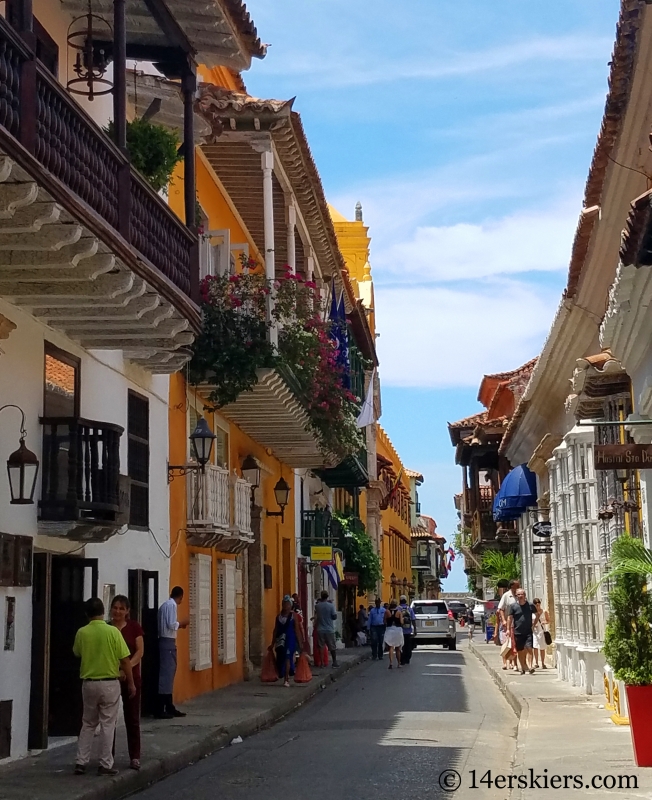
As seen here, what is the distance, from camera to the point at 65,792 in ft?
31.7

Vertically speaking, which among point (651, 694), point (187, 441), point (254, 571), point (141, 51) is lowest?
point (651, 694)

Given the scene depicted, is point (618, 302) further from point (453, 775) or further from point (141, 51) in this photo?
point (141, 51)

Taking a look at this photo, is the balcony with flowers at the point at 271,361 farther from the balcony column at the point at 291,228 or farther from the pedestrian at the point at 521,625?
the pedestrian at the point at 521,625

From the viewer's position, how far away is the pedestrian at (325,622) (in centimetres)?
2690

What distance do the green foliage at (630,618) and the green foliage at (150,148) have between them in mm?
6830

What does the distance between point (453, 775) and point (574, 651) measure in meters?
9.42

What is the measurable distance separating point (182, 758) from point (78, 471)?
297 cm

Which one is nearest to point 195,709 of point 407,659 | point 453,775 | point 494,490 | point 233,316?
point 233,316

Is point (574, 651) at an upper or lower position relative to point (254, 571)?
lower

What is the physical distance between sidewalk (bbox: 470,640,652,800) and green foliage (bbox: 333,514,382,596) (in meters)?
18.1

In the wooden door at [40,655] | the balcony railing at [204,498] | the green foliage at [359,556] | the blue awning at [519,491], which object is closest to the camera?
the wooden door at [40,655]

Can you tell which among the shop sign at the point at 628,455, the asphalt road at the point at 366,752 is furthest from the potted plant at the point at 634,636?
the asphalt road at the point at 366,752

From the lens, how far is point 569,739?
12.8m

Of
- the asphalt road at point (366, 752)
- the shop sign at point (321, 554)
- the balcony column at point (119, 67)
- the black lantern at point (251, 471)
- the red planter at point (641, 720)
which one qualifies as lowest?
the asphalt road at point (366, 752)
